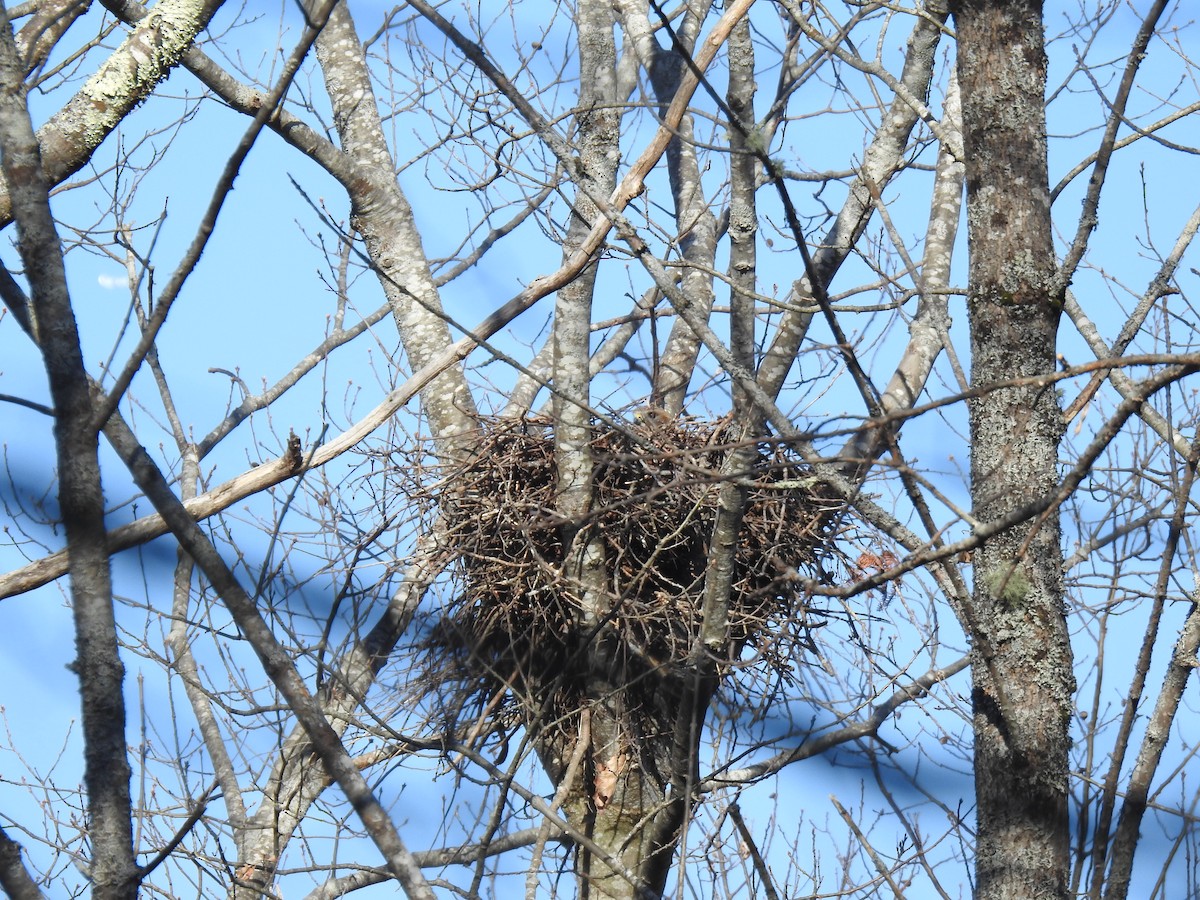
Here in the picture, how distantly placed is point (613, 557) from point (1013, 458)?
167 cm

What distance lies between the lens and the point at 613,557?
3951 millimetres

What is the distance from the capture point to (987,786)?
245 centimetres

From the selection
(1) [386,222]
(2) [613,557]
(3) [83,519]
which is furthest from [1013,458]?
(1) [386,222]

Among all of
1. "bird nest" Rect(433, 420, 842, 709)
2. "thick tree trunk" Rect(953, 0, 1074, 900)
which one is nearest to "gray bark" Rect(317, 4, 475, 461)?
"bird nest" Rect(433, 420, 842, 709)

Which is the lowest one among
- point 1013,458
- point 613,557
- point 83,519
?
point 83,519

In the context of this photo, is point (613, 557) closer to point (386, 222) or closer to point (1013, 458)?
point (1013, 458)

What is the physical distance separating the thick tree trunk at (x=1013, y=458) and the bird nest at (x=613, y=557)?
127 centimetres

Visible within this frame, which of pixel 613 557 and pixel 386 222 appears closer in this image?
pixel 613 557

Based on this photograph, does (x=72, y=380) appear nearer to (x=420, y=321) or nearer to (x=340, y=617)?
(x=340, y=617)

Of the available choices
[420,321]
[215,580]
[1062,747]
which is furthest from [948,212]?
[215,580]

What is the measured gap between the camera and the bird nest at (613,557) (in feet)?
12.5

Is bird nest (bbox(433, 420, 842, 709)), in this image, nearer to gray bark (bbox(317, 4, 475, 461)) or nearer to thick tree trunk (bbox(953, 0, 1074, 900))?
gray bark (bbox(317, 4, 475, 461))

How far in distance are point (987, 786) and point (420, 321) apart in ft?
10.0

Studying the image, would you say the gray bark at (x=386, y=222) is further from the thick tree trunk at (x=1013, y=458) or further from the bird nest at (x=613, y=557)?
the thick tree trunk at (x=1013, y=458)
